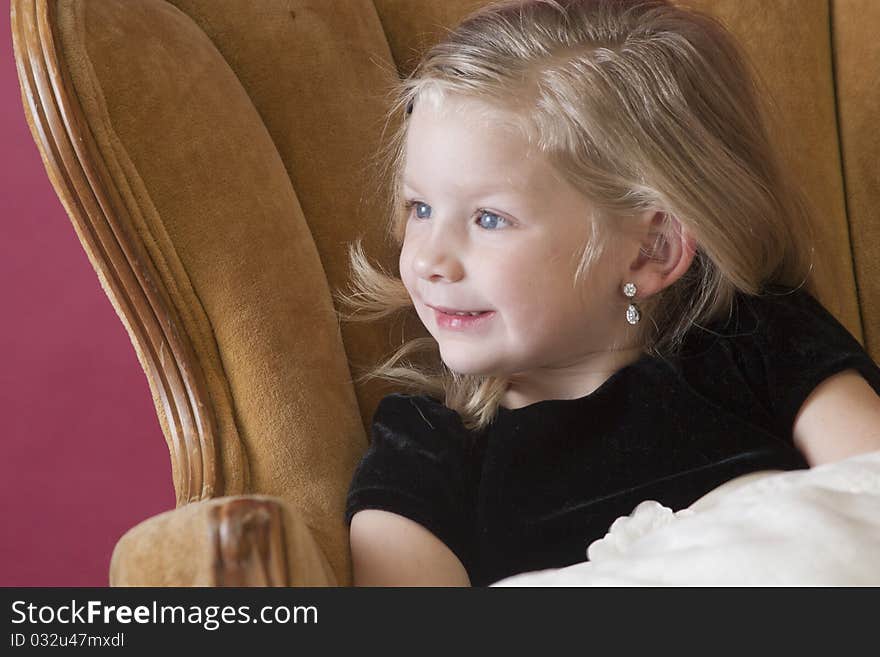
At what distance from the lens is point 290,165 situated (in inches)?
46.9

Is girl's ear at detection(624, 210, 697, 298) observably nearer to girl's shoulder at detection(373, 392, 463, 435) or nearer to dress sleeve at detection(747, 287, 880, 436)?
dress sleeve at detection(747, 287, 880, 436)

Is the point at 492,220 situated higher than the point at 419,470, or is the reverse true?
the point at 492,220

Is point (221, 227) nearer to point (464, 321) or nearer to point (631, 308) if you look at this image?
point (464, 321)

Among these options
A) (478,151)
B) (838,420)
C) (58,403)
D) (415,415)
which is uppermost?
(58,403)

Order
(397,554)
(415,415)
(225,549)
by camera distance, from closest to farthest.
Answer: (225,549)
(397,554)
(415,415)

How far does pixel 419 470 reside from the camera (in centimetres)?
103

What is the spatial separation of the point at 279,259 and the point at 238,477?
7.9 inches

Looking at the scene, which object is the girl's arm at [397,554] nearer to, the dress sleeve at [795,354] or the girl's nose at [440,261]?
the girl's nose at [440,261]

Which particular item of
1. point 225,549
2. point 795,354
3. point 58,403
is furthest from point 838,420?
point 58,403

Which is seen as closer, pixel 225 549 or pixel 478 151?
pixel 225 549

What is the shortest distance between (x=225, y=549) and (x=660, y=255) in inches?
20.0

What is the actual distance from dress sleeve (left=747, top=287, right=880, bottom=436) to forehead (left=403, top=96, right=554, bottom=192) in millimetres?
271
